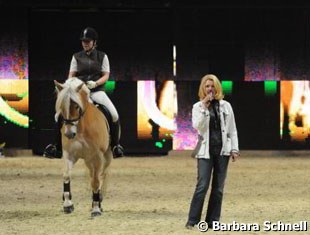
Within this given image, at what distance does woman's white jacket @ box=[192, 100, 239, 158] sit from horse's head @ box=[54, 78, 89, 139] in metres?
2.12

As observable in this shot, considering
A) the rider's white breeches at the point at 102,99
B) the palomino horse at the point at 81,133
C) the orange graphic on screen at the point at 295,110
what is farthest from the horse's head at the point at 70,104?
the orange graphic on screen at the point at 295,110

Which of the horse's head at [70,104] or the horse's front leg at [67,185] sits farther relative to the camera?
the horse's front leg at [67,185]

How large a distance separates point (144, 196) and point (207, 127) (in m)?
4.73

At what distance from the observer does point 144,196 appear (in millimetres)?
13867

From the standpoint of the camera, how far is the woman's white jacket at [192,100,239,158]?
9.34 metres

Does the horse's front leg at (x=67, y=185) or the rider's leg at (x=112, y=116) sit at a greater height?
the rider's leg at (x=112, y=116)

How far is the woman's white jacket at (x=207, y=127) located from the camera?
30.6 feet

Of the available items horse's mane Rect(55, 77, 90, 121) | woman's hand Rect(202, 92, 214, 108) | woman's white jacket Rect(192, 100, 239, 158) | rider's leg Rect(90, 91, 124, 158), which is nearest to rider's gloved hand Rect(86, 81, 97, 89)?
rider's leg Rect(90, 91, 124, 158)

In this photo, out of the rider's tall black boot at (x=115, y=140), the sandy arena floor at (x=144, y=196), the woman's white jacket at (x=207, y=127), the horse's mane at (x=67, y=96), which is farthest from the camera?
the rider's tall black boot at (x=115, y=140)

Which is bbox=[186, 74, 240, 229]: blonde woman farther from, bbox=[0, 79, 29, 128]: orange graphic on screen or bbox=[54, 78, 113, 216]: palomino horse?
bbox=[0, 79, 29, 128]: orange graphic on screen

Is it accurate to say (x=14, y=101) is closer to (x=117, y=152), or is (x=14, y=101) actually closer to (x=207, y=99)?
(x=117, y=152)

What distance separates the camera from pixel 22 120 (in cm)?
2347

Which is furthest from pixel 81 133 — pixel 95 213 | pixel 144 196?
pixel 144 196

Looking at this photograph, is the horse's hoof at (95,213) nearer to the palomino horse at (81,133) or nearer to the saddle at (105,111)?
the palomino horse at (81,133)
